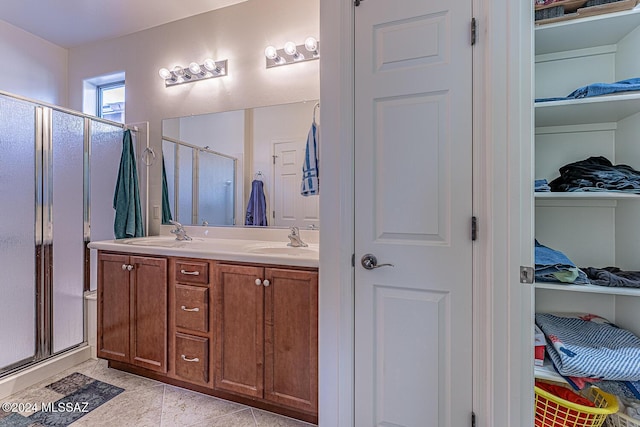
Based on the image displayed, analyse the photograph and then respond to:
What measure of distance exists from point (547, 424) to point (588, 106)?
120 centimetres

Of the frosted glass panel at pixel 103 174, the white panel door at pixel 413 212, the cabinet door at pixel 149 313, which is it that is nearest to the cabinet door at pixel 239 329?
the cabinet door at pixel 149 313

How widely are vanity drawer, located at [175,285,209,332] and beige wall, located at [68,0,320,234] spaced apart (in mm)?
1064

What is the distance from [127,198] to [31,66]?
1544 millimetres

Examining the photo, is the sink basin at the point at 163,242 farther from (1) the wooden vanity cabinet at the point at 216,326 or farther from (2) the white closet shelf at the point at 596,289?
(2) the white closet shelf at the point at 596,289

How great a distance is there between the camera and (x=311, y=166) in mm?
2043

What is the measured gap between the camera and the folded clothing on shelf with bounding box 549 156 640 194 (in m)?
1.12

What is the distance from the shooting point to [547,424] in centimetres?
118

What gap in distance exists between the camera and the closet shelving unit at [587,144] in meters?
1.18

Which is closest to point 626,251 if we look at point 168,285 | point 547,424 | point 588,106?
point 588,106

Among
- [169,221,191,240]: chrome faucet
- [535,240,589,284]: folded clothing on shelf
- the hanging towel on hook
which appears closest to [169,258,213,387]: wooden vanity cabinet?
[169,221,191,240]: chrome faucet

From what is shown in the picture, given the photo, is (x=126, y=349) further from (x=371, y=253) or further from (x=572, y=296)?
(x=572, y=296)

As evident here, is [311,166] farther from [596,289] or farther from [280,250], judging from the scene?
[596,289]

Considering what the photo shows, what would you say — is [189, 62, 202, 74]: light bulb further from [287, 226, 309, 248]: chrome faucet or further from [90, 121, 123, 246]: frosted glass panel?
[287, 226, 309, 248]: chrome faucet

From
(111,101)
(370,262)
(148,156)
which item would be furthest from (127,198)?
(370,262)
